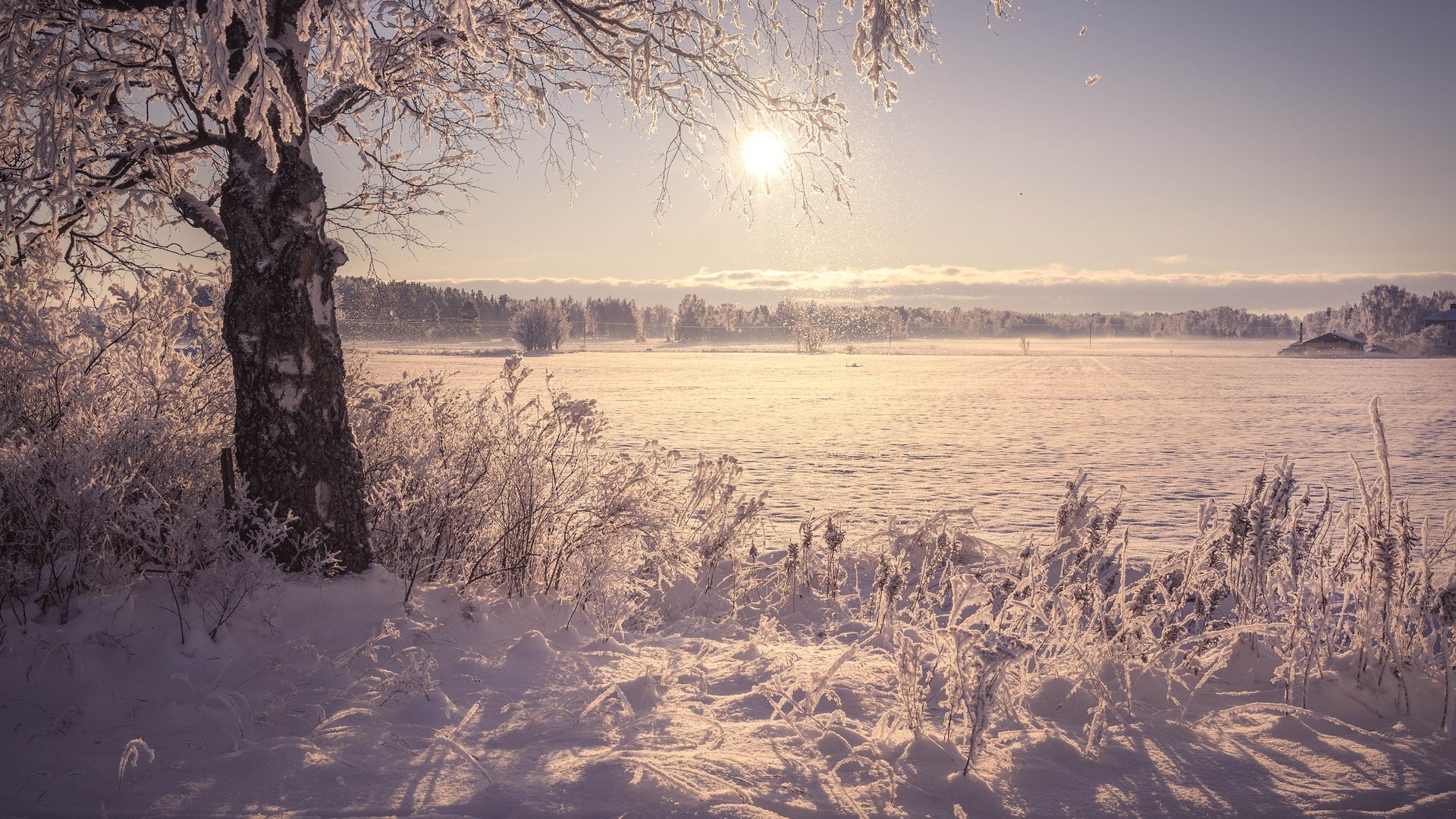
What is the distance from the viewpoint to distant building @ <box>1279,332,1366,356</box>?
67.1m

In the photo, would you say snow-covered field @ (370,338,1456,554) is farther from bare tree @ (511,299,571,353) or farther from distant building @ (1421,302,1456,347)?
distant building @ (1421,302,1456,347)

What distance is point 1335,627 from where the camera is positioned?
319 centimetres

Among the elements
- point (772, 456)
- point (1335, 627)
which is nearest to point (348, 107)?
point (1335, 627)

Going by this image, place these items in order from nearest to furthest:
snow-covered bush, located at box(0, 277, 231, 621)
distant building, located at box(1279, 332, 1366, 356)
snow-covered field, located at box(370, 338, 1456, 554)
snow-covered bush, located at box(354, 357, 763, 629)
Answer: snow-covered bush, located at box(0, 277, 231, 621), snow-covered bush, located at box(354, 357, 763, 629), snow-covered field, located at box(370, 338, 1456, 554), distant building, located at box(1279, 332, 1366, 356)

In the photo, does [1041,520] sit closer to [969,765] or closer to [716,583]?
[716,583]

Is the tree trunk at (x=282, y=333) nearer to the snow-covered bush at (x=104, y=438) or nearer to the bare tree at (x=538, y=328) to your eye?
the snow-covered bush at (x=104, y=438)

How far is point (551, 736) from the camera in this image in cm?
255

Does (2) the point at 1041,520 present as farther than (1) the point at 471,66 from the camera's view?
Yes

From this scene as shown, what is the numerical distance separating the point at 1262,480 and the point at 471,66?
5591 mm

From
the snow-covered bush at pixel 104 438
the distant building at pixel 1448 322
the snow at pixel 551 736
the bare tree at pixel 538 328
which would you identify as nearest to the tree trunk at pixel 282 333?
the snow-covered bush at pixel 104 438

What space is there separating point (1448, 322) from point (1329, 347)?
9.82 meters

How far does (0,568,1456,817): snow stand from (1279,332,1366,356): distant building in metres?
80.0

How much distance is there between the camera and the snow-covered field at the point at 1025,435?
9406 mm

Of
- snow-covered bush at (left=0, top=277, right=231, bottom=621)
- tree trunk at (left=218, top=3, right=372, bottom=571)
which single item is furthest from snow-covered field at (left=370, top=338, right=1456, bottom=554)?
tree trunk at (left=218, top=3, right=372, bottom=571)
